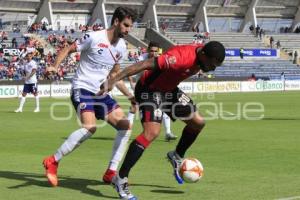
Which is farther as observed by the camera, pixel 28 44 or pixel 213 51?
pixel 28 44

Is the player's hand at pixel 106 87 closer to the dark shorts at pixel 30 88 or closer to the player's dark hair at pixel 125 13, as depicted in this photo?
the player's dark hair at pixel 125 13

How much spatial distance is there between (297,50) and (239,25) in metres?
10.8

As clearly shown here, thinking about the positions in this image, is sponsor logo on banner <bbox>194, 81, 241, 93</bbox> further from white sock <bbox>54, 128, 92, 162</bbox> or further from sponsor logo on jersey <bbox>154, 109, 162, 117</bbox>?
sponsor logo on jersey <bbox>154, 109, 162, 117</bbox>

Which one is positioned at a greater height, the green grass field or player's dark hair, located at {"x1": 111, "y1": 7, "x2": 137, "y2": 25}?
player's dark hair, located at {"x1": 111, "y1": 7, "x2": 137, "y2": 25}

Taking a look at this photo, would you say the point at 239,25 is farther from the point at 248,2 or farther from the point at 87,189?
the point at 87,189

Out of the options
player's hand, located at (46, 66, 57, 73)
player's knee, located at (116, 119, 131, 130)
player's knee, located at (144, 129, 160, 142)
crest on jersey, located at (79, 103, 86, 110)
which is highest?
player's hand, located at (46, 66, 57, 73)

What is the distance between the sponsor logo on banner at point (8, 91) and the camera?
1729 inches

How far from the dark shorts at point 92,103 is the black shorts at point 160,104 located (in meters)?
0.54

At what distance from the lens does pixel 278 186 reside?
8.93 m

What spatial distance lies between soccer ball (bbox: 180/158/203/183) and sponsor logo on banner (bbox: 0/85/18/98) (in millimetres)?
36303

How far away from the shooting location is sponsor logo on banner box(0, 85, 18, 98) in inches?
1729

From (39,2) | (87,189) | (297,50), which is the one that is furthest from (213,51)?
(297,50)

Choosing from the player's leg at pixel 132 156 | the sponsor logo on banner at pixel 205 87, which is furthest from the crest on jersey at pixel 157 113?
the sponsor logo on banner at pixel 205 87

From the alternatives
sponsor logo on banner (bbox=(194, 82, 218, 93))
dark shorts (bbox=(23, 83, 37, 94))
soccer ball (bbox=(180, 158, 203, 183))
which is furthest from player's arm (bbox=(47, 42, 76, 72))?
sponsor logo on banner (bbox=(194, 82, 218, 93))
